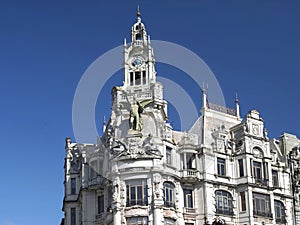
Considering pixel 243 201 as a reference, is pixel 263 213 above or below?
below

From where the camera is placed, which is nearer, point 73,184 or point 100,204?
point 100,204

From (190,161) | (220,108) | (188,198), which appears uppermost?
(220,108)

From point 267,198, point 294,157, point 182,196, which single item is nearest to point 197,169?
point 182,196

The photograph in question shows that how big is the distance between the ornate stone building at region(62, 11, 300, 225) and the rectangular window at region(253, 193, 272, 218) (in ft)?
0.42

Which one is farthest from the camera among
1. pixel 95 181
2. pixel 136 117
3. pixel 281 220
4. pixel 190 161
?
pixel 281 220

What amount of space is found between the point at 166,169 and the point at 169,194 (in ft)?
9.92

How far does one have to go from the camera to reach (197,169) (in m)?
81.4

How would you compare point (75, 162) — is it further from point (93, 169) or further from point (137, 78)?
point (137, 78)

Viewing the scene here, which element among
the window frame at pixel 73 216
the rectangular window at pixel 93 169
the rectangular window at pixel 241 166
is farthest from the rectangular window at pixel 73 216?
the rectangular window at pixel 241 166

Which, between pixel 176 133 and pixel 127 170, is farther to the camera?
pixel 176 133

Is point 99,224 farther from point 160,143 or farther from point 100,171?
point 160,143

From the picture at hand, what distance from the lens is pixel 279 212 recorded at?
8575cm

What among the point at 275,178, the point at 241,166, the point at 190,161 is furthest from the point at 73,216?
the point at 275,178

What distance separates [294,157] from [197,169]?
17.7 meters
